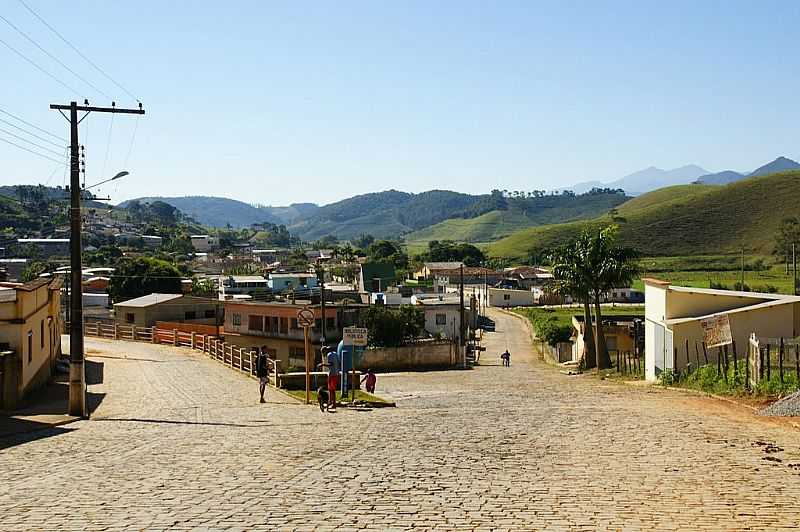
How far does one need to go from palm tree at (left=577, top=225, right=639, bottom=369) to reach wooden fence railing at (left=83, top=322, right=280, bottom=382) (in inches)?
688

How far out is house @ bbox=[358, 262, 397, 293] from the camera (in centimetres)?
10188

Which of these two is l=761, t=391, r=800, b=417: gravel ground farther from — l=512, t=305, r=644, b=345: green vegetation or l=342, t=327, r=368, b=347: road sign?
l=512, t=305, r=644, b=345: green vegetation

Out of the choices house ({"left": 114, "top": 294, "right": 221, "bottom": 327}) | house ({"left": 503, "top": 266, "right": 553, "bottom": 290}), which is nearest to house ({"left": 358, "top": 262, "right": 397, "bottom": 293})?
→ house ({"left": 503, "top": 266, "right": 553, "bottom": 290})

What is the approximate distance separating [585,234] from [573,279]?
2600 mm

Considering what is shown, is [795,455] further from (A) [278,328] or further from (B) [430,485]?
(A) [278,328]

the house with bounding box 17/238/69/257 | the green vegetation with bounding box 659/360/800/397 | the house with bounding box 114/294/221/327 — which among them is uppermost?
the house with bounding box 17/238/69/257

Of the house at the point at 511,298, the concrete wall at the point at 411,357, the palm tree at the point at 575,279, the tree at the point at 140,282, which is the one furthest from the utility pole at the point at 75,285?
the house at the point at 511,298

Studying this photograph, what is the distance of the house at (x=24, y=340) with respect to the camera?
2031 cm

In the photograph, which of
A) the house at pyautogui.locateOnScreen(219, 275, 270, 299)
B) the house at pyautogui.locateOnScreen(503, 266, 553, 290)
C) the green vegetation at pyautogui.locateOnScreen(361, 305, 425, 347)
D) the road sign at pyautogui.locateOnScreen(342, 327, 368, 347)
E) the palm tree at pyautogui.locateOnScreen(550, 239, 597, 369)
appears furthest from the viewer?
the house at pyautogui.locateOnScreen(503, 266, 553, 290)

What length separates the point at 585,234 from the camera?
44750mm

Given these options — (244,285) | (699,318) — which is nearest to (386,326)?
(699,318)

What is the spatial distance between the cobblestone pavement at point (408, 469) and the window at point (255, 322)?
2971cm

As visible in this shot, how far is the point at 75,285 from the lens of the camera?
66.7 feet

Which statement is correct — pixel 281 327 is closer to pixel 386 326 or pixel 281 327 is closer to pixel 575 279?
pixel 386 326
